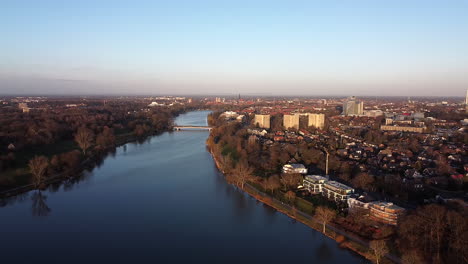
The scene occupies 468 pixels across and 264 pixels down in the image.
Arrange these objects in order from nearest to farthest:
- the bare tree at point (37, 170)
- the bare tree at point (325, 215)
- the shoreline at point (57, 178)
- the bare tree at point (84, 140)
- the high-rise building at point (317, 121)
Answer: the bare tree at point (325, 215) < the shoreline at point (57, 178) < the bare tree at point (37, 170) < the bare tree at point (84, 140) < the high-rise building at point (317, 121)

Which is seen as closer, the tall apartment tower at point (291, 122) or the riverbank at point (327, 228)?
the riverbank at point (327, 228)

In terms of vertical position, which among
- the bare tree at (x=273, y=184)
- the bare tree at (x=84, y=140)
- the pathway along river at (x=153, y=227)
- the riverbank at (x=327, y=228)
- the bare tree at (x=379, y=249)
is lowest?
the pathway along river at (x=153, y=227)

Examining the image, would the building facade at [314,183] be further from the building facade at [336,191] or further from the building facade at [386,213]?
the building facade at [386,213]

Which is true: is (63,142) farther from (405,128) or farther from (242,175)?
(405,128)

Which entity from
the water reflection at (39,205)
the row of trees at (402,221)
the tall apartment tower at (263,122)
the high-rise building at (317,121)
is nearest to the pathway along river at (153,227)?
the water reflection at (39,205)

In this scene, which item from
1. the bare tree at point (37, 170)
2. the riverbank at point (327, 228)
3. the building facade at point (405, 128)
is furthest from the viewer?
the building facade at point (405, 128)

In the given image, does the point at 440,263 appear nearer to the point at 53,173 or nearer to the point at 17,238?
the point at 17,238
